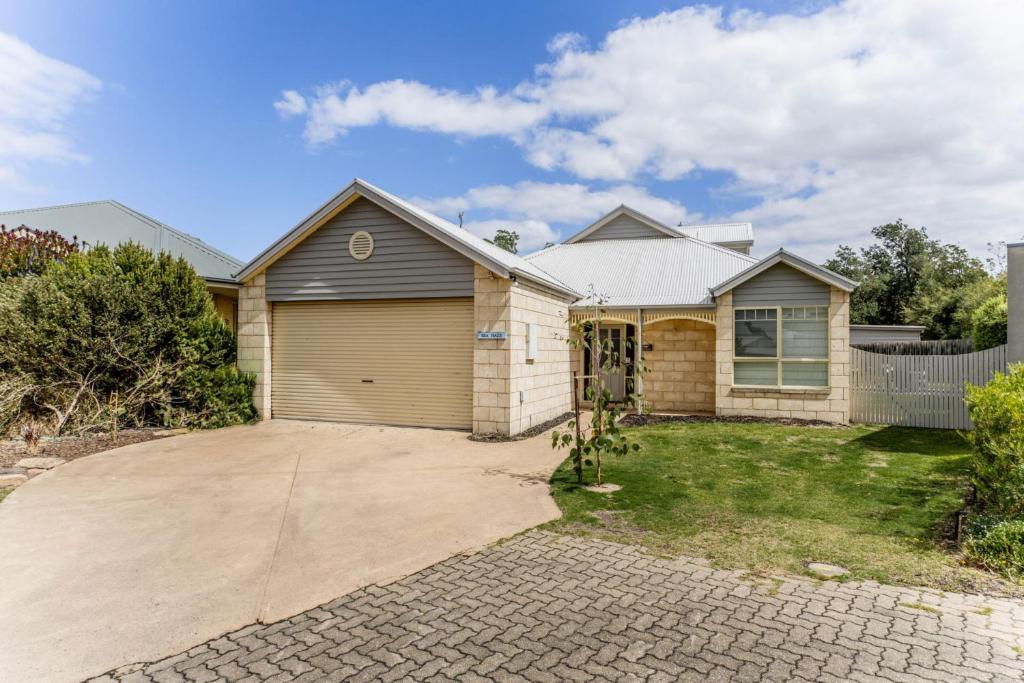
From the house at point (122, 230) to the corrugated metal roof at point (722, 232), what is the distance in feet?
61.1

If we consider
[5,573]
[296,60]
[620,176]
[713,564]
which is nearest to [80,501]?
[5,573]

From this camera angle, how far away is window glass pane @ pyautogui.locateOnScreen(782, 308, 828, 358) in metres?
12.7

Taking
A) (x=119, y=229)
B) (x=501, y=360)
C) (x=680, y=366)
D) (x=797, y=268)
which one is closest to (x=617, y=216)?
(x=680, y=366)

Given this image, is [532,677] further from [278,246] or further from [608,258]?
[608,258]

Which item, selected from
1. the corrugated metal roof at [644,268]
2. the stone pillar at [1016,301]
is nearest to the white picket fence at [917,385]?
the stone pillar at [1016,301]

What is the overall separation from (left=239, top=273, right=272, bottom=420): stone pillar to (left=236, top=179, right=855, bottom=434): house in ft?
0.10

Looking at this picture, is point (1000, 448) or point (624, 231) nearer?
point (1000, 448)

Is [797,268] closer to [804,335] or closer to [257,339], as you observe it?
[804,335]

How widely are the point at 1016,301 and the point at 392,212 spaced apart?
1169cm

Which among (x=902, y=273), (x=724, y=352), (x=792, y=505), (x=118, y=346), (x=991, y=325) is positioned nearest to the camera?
(x=792, y=505)

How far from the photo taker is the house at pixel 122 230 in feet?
55.1

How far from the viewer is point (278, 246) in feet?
39.4

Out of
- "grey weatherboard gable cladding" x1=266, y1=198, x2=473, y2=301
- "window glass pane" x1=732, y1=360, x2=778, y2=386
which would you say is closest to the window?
"window glass pane" x1=732, y1=360, x2=778, y2=386

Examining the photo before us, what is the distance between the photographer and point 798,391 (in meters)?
12.8
